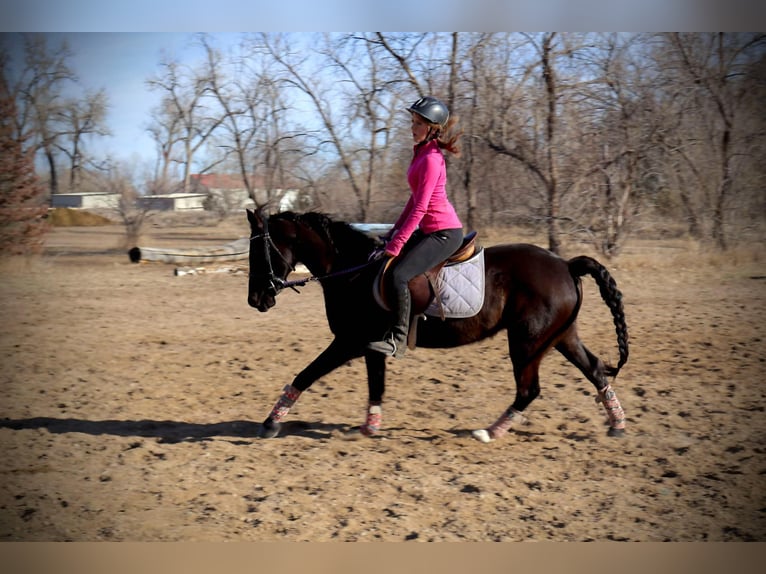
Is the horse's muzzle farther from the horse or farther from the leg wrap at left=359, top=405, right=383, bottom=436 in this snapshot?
the leg wrap at left=359, top=405, right=383, bottom=436

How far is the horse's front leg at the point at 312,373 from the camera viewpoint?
16.9 feet

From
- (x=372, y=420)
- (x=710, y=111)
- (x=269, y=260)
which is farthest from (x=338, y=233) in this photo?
(x=710, y=111)

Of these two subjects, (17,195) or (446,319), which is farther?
(17,195)

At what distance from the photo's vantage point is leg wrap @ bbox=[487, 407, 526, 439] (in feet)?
17.1

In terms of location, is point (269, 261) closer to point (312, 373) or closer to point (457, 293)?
point (312, 373)

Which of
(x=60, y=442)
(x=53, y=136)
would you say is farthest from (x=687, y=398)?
(x=53, y=136)

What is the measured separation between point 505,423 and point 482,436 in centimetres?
20

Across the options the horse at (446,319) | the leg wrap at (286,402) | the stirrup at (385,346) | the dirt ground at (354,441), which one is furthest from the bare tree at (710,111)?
the leg wrap at (286,402)

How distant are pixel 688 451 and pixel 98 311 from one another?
768 centimetres

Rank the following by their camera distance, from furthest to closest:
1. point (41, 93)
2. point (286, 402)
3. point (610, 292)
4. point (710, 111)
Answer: point (710, 111)
point (41, 93)
point (286, 402)
point (610, 292)

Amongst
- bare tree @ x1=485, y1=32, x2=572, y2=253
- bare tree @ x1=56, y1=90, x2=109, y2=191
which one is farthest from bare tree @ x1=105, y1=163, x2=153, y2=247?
bare tree @ x1=485, y1=32, x2=572, y2=253

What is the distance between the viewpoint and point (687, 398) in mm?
6070

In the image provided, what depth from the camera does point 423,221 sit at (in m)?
5.06

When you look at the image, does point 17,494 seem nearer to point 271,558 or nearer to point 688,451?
point 271,558
